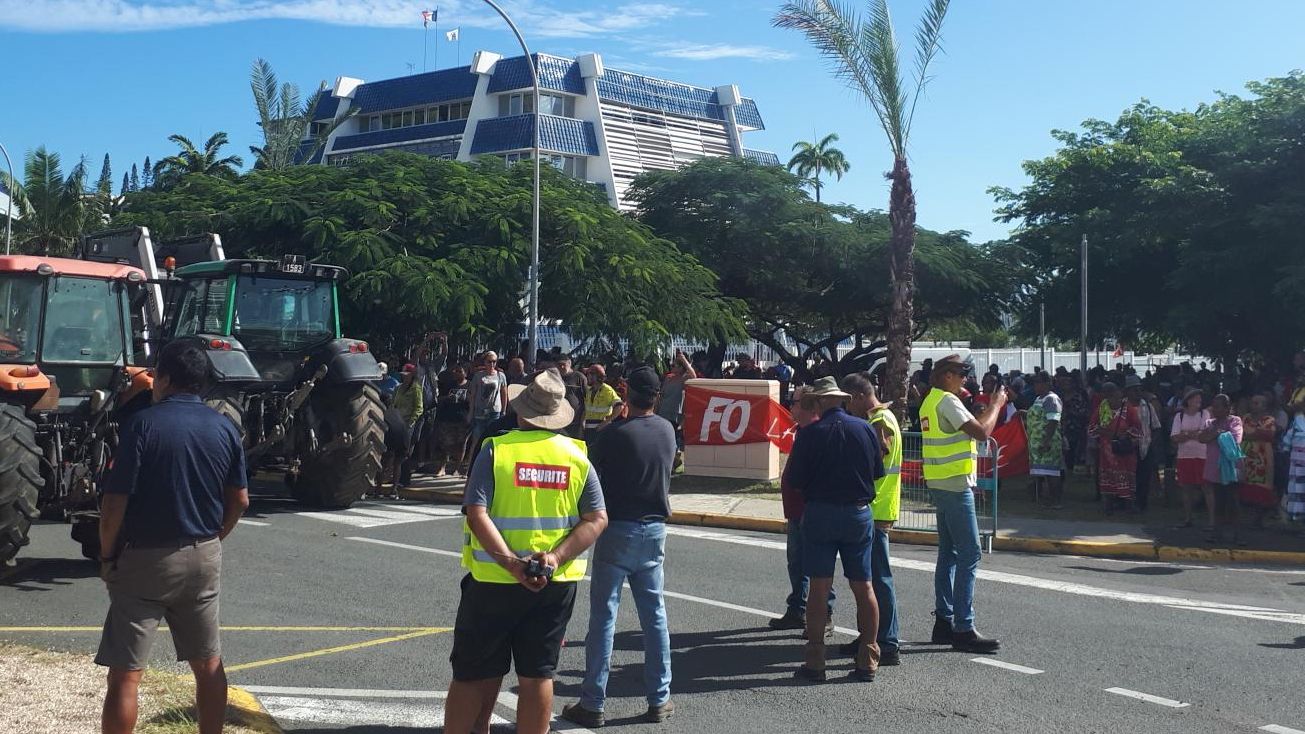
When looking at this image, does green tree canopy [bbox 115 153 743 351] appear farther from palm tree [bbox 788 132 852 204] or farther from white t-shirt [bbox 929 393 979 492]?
palm tree [bbox 788 132 852 204]

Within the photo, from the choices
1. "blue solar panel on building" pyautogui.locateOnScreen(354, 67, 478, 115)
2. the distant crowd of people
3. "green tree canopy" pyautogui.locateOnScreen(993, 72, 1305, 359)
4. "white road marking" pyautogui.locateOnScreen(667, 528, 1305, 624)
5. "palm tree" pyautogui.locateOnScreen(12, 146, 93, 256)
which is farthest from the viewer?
"blue solar panel on building" pyautogui.locateOnScreen(354, 67, 478, 115)

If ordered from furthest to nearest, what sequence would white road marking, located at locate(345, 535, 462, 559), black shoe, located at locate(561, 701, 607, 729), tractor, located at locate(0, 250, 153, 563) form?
white road marking, located at locate(345, 535, 462, 559) < tractor, located at locate(0, 250, 153, 563) < black shoe, located at locate(561, 701, 607, 729)

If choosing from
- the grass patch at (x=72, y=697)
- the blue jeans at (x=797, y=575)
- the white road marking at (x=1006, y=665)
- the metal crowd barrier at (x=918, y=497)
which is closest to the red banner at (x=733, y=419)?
the metal crowd barrier at (x=918, y=497)

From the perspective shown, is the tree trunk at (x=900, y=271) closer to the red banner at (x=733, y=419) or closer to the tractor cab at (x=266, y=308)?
the red banner at (x=733, y=419)

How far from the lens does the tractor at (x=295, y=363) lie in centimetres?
1384

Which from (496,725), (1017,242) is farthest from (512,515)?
(1017,242)

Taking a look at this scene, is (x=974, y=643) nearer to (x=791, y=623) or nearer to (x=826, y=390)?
(x=791, y=623)

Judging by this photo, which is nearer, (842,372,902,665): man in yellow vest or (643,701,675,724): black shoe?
(643,701,675,724): black shoe

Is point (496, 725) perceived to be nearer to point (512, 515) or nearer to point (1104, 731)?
point (512, 515)

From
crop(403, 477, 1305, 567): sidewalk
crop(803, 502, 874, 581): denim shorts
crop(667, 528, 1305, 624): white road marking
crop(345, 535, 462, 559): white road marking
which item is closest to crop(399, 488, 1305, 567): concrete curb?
crop(403, 477, 1305, 567): sidewalk

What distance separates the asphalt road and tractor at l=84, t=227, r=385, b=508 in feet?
7.04

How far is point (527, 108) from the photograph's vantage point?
69250 millimetres

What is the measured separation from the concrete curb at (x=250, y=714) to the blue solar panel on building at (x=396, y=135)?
67.1m

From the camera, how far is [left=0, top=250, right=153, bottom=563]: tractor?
356 inches
